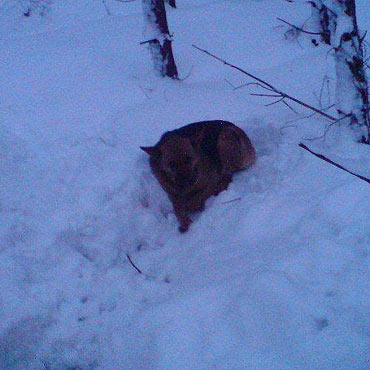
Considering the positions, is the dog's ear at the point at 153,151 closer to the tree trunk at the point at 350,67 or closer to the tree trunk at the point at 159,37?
the tree trunk at the point at 350,67

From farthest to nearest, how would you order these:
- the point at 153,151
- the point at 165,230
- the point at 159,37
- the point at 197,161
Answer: the point at 159,37
the point at 197,161
the point at 153,151
the point at 165,230

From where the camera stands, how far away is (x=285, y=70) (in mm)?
6078

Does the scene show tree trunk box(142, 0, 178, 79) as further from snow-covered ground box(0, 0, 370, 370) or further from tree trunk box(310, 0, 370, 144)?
tree trunk box(310, 0, 370, 144)

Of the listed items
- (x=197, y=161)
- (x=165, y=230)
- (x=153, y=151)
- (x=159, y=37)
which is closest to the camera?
(x=165, y=230)

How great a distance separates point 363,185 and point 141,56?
192 inches

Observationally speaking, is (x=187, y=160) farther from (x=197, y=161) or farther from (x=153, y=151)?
(x=153, y=151)

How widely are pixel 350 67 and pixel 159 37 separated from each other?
3.17 m

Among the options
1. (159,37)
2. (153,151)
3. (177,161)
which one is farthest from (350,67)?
(159,37)

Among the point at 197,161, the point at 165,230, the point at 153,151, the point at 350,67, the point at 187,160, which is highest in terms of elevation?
the point at 350,67

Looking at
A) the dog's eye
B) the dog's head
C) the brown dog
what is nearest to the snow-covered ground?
the brown dog

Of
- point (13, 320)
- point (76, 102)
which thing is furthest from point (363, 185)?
point (76, 102)

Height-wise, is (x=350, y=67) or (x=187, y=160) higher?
(x=350, y=67)

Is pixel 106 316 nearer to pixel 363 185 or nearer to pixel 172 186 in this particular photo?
pixel 172 186

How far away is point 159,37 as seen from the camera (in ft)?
19.2
